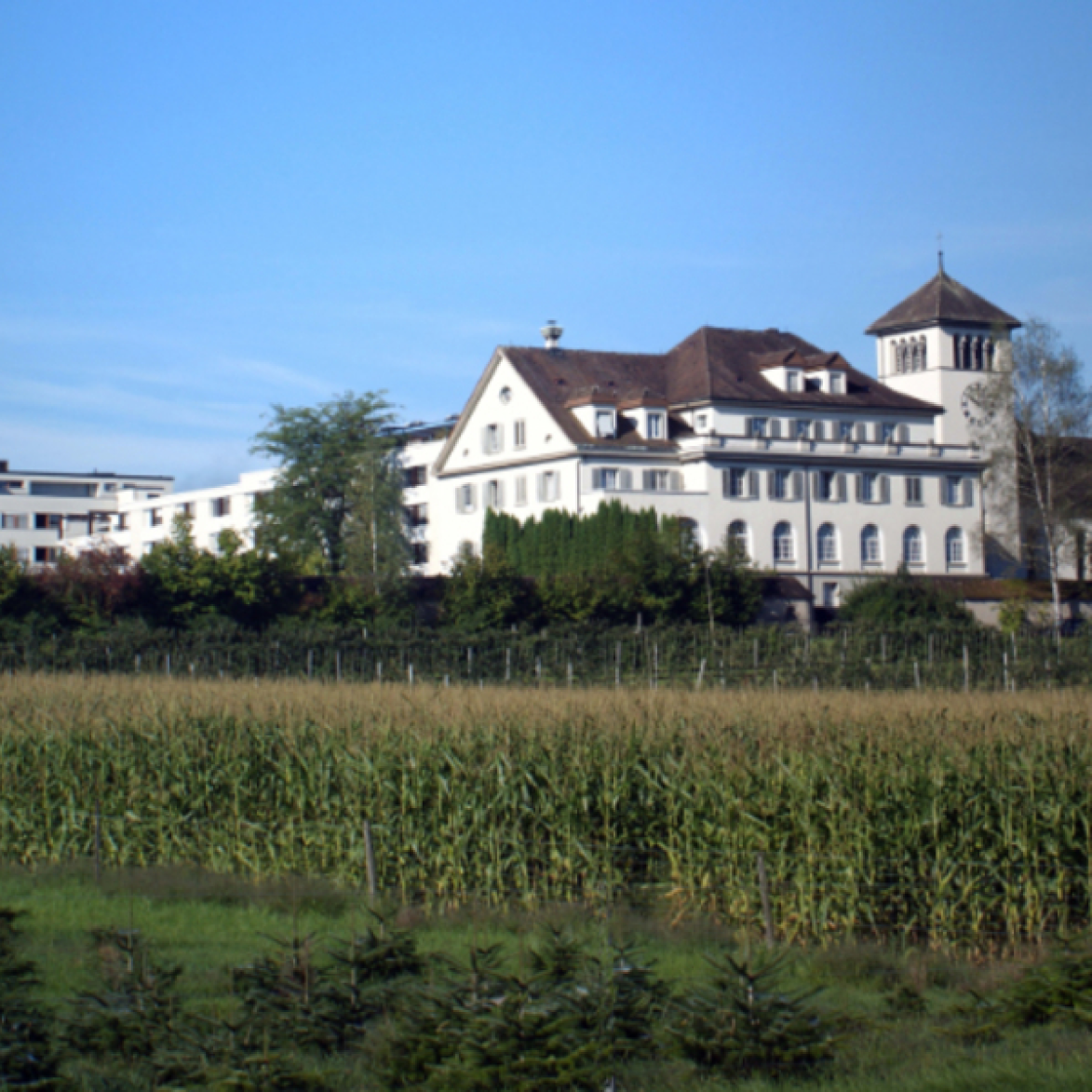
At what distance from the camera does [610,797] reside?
18922mm

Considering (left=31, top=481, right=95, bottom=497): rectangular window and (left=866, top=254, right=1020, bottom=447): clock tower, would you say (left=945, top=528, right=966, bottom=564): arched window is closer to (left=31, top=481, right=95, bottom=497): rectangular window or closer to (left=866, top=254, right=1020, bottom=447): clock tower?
(left=866, top=254, right=1020, bottom=447): clock tower

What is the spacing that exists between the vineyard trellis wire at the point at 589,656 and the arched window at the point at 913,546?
91.7 ft

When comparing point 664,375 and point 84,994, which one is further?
point 664,375

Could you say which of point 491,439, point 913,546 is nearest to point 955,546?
point 913,546

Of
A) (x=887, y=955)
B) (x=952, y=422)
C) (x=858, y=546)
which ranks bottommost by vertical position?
(x=887, y=955)

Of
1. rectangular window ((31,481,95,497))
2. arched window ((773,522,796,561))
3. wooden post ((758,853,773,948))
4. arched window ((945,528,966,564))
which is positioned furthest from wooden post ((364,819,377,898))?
rectangular window ((31,481,95,497))

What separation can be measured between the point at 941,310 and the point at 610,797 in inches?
3326

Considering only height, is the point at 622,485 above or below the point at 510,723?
above

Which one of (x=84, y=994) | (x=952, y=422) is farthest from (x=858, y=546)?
(x=84, y=994)

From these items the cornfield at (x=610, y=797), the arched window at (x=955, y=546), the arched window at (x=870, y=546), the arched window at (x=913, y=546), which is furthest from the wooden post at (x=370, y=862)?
the arched window at (x=955, y=546)

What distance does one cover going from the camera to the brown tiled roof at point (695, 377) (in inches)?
3393

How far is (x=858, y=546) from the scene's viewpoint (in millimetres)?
86375

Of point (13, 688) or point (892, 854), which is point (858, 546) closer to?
point (13, 688)

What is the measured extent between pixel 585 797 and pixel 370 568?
6667 cm
